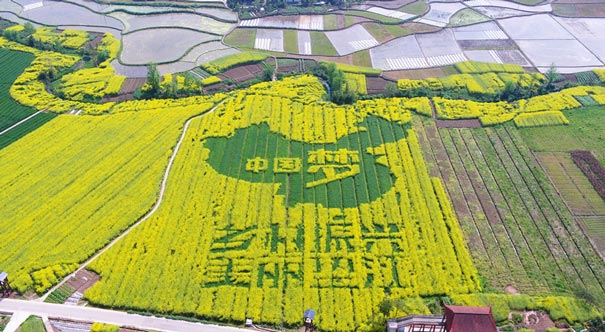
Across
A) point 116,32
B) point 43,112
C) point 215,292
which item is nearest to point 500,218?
point 215,292

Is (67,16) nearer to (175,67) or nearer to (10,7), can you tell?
(10,7)

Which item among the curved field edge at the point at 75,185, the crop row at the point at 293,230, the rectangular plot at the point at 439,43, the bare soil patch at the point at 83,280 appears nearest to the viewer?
the crop row at the point at 293,230

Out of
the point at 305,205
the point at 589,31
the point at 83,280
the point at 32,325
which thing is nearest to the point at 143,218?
the point at 83,280

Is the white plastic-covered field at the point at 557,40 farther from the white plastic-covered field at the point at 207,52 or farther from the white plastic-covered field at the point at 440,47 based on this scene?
the white plastic-covered field at the point at 207,52

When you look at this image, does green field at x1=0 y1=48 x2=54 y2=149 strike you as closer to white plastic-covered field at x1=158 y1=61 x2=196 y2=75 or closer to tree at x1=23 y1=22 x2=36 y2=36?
tree at x1=23 y1=22 x2=36 y2=36

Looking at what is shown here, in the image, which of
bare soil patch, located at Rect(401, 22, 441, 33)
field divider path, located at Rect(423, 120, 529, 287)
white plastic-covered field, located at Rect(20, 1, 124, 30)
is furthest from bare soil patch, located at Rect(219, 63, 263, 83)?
bare soil patch, located at Rect(401, 22, 441, 33)

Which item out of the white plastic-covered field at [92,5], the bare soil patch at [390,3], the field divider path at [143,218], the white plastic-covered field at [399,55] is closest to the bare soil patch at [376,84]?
the white plastic-covered field at [399,55]

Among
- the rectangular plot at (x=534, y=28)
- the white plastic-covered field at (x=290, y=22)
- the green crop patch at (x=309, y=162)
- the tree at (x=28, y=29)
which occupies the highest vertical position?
the rectangular plot at (x=534, y=28)
